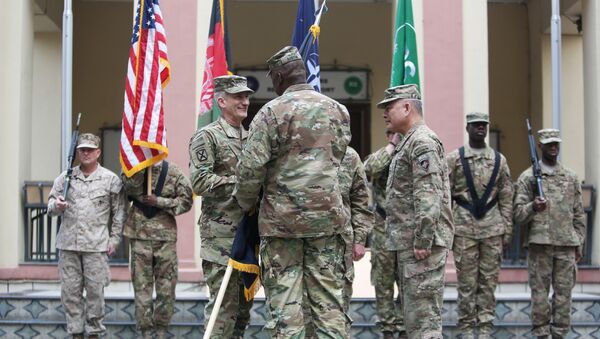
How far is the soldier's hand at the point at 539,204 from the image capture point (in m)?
8.39

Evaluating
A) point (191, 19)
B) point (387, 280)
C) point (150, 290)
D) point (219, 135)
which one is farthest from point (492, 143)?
point (219, 135)

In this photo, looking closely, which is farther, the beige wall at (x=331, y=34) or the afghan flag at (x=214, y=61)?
the beige wall at (x=331, y=34)

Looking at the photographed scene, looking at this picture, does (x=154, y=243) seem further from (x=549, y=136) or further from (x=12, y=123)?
(x=549, y=136)

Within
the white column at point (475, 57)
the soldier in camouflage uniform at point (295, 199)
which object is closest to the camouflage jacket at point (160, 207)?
the soldier in camouflage uniform at point (295, 199)

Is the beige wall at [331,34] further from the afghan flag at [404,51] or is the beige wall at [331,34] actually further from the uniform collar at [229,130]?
the uniform collar at [229,130]

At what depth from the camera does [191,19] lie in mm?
10938

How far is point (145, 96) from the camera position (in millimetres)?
8617

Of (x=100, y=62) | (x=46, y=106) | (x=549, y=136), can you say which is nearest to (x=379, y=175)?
(x=549, y=136)

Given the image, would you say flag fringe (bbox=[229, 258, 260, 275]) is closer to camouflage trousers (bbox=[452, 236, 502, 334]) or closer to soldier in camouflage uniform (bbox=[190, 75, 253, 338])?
soldier in camouflage uniform (bbox=[190, 75, 253, 338])

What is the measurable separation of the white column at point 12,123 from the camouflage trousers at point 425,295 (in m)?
6.09

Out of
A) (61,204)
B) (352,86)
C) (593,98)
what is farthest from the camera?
(352,86)

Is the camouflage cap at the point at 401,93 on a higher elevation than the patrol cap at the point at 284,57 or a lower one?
lower

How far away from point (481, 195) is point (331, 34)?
23.4 ft

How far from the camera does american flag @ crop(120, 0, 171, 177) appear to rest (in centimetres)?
830
